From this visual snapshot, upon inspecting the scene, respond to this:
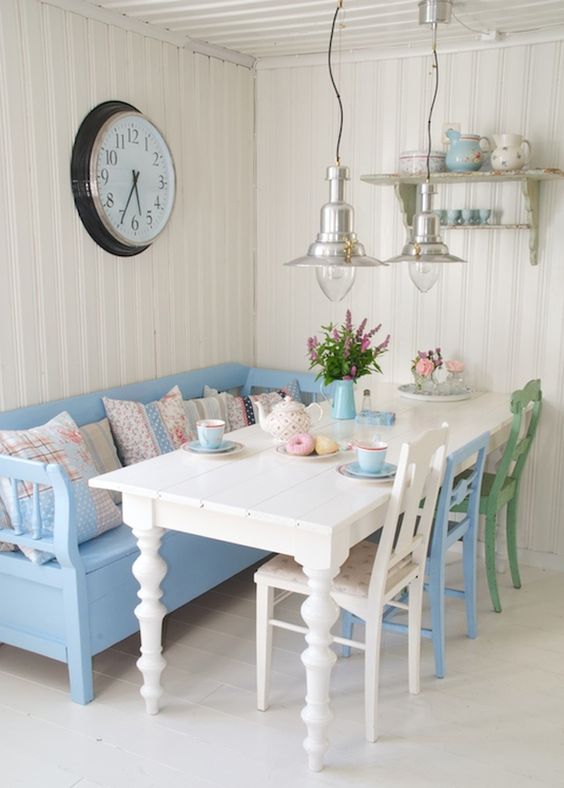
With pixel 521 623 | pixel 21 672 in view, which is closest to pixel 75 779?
pixel 21 672

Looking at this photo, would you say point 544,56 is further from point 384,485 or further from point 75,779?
point 75,779

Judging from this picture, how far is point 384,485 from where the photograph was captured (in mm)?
2596

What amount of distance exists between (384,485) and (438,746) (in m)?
0.81

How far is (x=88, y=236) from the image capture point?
353 centimetres

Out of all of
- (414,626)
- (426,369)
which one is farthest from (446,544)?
(426,369)

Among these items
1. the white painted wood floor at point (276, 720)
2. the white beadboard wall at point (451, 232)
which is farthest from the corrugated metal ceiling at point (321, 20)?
the white painted wood floor at point (276, 720)

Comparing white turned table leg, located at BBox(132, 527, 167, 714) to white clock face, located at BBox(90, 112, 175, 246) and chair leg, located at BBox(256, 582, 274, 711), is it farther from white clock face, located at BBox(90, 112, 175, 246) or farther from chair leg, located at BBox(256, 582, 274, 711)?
white clock face, located at BBox(90, 112, 175, 246)

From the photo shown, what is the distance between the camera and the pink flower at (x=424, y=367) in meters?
3.81

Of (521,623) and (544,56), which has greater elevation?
(544,56)

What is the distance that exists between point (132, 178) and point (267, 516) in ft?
6.41

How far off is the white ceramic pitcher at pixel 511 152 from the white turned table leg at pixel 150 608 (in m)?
2.17

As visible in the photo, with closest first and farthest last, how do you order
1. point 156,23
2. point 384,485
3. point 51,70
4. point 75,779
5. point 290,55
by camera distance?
point 75,779 → point 384,485 → point 51,70 → point 156,23 → point 290,55

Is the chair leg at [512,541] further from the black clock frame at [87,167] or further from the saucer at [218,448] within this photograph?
the black clock frame at [87,167]

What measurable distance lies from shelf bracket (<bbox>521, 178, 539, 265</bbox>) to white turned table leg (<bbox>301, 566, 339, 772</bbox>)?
2.09 m
